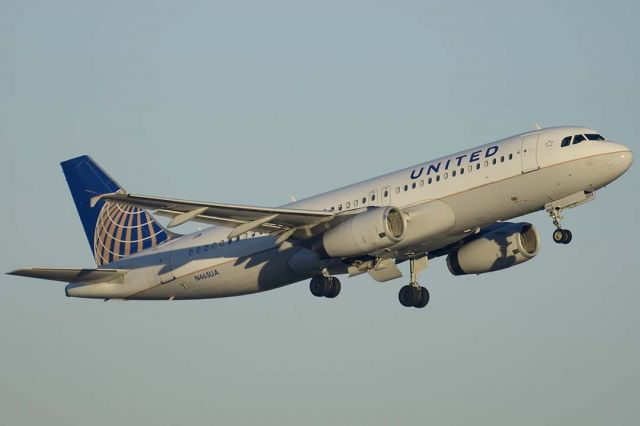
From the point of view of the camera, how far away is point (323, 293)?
54062 millimetres

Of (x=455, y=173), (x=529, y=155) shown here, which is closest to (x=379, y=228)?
(x=455, y=173)

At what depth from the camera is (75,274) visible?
186 ft

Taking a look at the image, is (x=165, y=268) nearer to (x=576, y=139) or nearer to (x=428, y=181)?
(x=428, y=181)

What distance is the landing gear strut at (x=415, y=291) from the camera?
186 ft

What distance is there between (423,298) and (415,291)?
472 millimetres

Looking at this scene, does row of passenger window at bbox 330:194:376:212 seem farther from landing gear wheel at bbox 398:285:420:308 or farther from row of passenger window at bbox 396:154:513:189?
landing gear wheel at bbox 398:285:420:308

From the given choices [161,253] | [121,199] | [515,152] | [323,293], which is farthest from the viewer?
[161,253]

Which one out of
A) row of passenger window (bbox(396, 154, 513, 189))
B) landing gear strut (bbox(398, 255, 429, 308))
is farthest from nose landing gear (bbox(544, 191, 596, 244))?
landing gear strut (bbox(398, 255, 429, 308))

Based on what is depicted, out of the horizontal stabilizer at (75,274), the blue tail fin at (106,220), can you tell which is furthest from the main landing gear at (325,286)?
the horizontal stabilizer at (75,274)

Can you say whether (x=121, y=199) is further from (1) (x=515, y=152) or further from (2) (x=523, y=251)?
(2) (x=523, y=251)

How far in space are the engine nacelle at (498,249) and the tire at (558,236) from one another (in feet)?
16.6

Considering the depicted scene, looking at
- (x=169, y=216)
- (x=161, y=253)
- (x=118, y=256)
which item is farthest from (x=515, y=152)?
(x=118, y=256)

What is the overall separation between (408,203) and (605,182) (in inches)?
298

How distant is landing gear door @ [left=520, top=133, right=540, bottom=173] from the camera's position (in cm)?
4953
